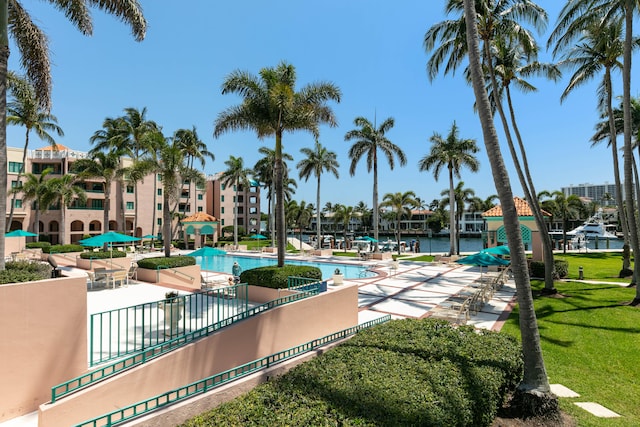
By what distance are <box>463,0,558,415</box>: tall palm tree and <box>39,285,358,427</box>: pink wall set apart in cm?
546

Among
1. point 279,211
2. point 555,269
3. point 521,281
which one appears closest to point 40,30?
point 279,211

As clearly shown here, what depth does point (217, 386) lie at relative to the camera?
5242 millimetres

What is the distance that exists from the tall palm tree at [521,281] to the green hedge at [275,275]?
7743 millimetres

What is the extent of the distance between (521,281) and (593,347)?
5911 mm

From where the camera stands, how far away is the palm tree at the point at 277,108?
49.3 ft

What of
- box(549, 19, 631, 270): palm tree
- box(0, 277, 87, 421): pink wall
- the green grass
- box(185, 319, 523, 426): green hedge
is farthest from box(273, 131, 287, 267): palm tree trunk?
box(549, 19, 631, 270): palm tree

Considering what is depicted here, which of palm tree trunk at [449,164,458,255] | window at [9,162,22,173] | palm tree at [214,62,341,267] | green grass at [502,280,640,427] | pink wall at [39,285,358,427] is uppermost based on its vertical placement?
window at [9,162,22,173]

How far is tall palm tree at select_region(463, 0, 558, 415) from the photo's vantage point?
5703 mm

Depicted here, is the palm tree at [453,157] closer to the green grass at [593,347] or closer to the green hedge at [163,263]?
the green grass at [593,347]

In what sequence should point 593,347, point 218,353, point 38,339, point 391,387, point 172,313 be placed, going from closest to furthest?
point 391,387 → point 38,339 → point 218,353 → point 172,313 → point 593,347

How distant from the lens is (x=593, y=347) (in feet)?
31.1

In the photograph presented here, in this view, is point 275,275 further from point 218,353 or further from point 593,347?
point 593,347

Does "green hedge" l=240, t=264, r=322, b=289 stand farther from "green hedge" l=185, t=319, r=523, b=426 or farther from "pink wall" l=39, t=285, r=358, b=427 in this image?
"green hedge" l=185, t=319, r=523, b=426

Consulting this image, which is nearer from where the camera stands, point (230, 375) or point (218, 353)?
point (230, 375)
